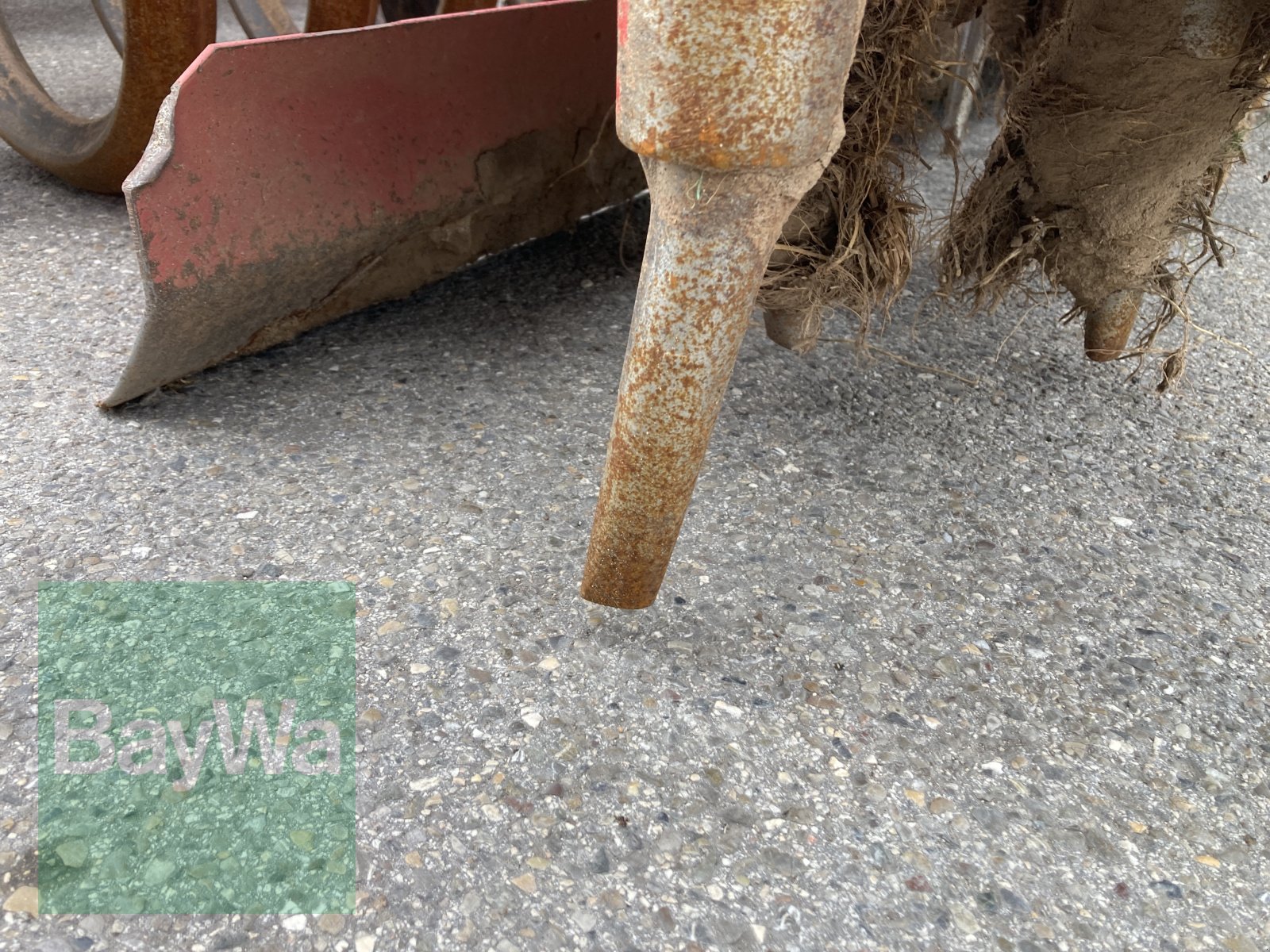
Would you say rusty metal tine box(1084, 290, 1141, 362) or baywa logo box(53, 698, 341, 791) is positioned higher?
rusty metal tine box(1084, 290, 1141, 362)

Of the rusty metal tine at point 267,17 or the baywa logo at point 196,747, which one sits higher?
the rusty metal tine at point 267,17

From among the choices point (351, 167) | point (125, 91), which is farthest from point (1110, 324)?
point (125, 91)

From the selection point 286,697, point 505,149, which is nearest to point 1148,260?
point 505,149

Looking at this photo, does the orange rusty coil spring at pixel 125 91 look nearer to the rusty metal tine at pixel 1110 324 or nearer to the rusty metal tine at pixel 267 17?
the rusty metal tine at pixel 267 17

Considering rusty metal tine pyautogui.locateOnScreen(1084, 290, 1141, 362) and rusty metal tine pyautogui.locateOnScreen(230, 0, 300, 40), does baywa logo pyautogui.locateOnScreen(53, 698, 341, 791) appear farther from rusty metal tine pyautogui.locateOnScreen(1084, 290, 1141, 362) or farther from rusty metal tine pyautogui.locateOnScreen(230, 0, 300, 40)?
rusty metal tine pyautogui.locateOnScreen(230, 0, 300, 40)

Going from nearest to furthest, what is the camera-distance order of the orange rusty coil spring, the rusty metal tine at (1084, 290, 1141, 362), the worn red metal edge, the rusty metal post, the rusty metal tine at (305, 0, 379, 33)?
the rusty metal post < the worn red metal edge < the rusty metal tine at (1084, 290, 1141, 362) < the orange rusty coil spring < the rusty metal tine at (305, 0, 379, 33)

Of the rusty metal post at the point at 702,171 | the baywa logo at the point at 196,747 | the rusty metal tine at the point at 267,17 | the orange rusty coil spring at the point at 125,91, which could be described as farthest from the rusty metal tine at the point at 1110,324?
the rusty metal tine at the point at 267,17

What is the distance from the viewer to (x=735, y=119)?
85 centimetres

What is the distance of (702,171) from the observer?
890 mm

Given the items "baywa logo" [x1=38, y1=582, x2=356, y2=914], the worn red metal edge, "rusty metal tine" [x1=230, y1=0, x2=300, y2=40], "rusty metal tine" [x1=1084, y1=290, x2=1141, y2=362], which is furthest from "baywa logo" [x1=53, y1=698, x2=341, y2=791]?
"rusty metal tine" [x1=230, y1=0, x2=300, y2=40]

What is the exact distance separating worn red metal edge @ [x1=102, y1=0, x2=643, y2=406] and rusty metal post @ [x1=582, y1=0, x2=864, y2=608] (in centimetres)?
79

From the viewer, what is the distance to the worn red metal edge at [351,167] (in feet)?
4.82

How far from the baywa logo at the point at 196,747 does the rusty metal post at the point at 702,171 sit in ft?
1.30

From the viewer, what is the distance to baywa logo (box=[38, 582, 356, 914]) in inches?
36.2
